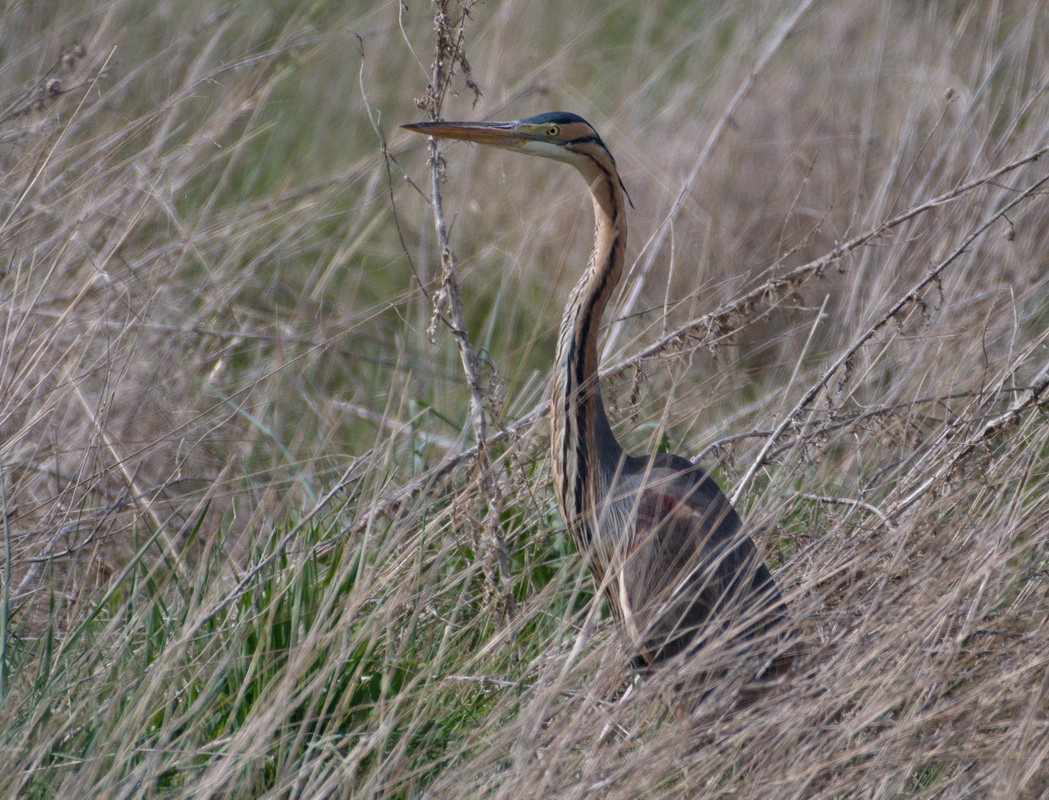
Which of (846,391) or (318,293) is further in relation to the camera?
(318,293)

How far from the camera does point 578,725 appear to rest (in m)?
2.00

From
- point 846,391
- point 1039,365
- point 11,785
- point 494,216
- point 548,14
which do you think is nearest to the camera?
point 11,785

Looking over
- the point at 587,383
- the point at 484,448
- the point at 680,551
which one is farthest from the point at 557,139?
the point at 680,551

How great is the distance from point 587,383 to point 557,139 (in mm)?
624

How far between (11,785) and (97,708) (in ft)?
0.76

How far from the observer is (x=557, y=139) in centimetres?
286

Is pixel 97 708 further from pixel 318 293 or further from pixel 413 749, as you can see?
pixel 318 293

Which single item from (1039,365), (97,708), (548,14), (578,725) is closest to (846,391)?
(1039,365)

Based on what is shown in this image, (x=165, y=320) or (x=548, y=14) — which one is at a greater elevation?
(x=548, y=14)

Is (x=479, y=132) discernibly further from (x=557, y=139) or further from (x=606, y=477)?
(x=606, y=477)

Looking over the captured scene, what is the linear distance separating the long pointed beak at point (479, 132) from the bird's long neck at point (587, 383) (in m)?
0.21

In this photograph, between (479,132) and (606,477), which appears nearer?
(479,132)

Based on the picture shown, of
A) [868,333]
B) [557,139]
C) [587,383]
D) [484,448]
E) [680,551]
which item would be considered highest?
[557,139]

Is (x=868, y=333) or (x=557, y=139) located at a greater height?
(x=557, y=139)
